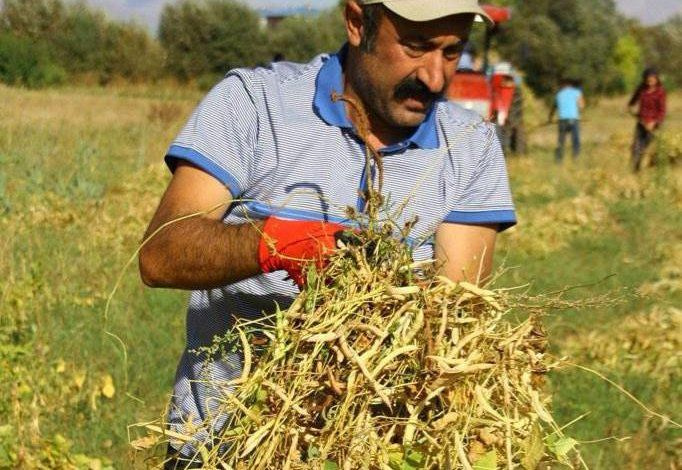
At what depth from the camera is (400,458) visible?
5.75 ft

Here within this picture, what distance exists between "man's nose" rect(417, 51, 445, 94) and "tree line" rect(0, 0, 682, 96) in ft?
18.8

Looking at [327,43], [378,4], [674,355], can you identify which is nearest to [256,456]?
[378,4]

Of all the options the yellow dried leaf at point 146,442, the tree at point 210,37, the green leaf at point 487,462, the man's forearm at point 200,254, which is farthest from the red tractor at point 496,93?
the green leaf at point 487,462

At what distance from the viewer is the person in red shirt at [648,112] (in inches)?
625

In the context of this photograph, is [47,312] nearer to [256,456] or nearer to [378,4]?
[378,4]

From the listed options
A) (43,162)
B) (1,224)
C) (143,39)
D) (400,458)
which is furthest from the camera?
(143,39)

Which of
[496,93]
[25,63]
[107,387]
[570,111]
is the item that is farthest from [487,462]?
[570,111]

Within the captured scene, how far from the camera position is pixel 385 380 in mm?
1770

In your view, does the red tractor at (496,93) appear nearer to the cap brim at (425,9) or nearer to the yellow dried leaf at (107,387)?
the yellow dried leaf at (107,387)

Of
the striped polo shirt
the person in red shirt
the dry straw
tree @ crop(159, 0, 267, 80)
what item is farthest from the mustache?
the person in red shirt

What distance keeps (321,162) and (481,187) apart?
45 cm

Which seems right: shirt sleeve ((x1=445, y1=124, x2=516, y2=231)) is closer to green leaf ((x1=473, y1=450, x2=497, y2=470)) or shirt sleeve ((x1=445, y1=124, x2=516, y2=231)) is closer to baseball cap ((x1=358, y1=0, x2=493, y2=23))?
baseball cap ((x1=358, y1=0, x2=493, y2=23))

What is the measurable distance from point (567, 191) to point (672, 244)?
3796 mm

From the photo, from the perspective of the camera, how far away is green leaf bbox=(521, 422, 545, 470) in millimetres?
1813
